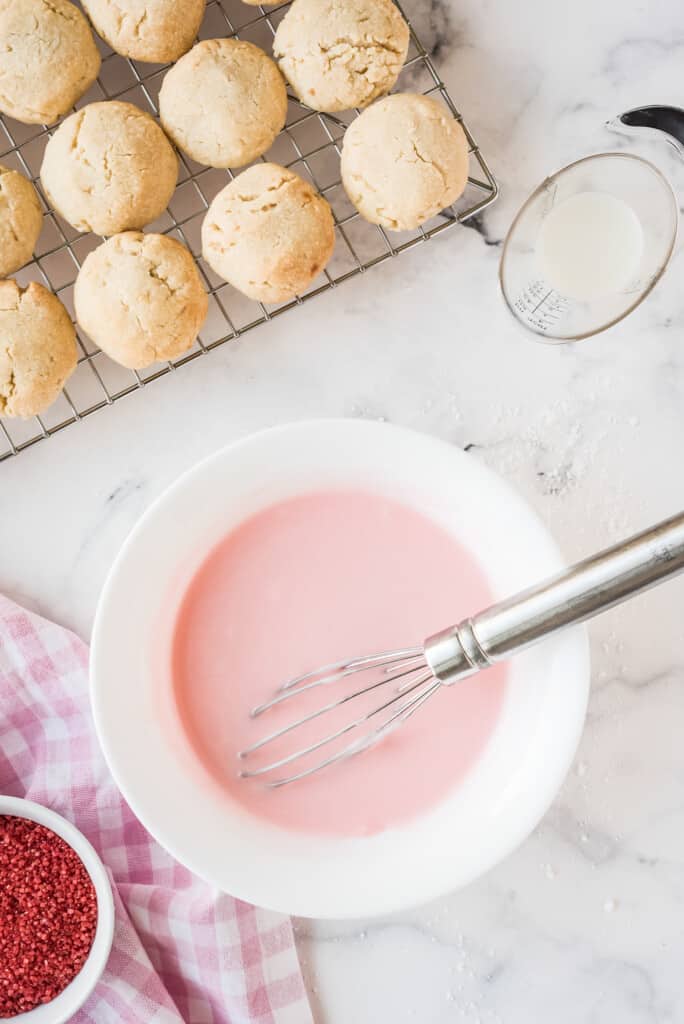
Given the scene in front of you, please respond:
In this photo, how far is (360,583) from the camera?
3.10ft

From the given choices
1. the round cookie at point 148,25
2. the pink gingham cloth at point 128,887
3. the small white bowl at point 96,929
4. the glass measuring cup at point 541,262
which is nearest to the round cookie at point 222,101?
the round cookie at point 148,25

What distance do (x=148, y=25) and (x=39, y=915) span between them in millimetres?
864

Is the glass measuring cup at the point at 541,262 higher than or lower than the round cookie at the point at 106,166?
lower

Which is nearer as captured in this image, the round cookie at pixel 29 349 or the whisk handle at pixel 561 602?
the whisk handle at pixel 561 602

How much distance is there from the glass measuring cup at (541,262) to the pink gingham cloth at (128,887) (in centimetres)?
59

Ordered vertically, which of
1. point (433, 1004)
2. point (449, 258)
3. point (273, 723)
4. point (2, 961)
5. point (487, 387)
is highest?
point (449, 258)

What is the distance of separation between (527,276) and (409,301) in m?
0.12

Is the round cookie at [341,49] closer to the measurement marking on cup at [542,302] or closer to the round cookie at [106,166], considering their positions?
the round cookie at [106,166]

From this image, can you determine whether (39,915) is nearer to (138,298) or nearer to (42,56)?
(138,298)

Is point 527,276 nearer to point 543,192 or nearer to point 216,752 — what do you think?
point 543,192

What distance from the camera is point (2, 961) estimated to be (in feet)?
3.23

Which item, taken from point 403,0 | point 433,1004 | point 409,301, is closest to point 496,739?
point 433,1004

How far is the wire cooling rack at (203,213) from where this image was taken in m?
1.00

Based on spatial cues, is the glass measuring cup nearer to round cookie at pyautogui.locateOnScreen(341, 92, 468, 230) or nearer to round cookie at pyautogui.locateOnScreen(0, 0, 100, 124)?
round cookie at pyautogui.locateOnScreen(341, 92, 468, 230)
